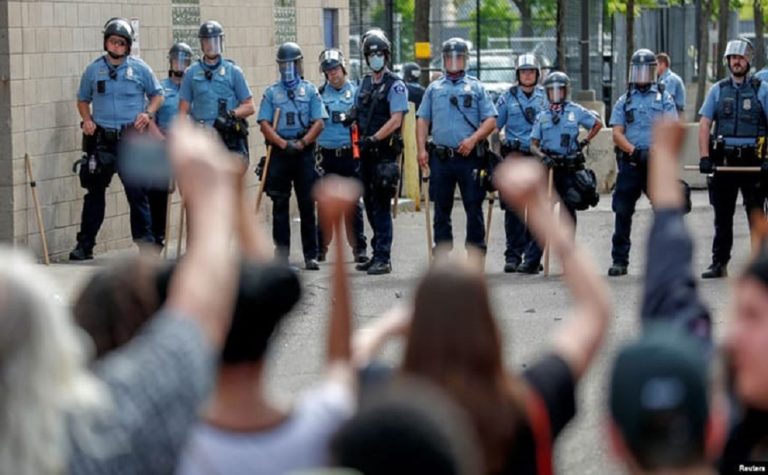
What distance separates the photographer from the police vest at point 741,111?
15656 mm

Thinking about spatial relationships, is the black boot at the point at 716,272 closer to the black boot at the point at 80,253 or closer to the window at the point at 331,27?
the black boot at the point at 80,253

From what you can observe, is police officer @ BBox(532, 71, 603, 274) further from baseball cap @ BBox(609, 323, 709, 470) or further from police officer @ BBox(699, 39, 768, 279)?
baseball cap @ BBox(609, 323, 709, 470)

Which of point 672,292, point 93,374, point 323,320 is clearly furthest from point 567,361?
point 323,320

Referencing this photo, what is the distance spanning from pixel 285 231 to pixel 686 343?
13387 millimetres

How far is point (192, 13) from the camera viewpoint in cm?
1986

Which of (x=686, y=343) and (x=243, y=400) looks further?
(x=243, y=400)

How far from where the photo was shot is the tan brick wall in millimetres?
16047

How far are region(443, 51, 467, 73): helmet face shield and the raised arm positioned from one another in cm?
1173

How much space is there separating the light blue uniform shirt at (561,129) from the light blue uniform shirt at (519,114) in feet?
1.47

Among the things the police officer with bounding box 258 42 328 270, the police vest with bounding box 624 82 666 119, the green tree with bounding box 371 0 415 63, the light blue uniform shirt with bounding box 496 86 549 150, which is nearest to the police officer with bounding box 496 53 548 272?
the light blue uniform shirt with bounding box 496 86 549 150

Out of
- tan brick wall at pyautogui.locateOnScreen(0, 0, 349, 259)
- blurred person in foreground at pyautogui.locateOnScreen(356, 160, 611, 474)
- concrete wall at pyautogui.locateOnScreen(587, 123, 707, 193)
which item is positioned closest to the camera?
blurred person in foreground at pyautogui.locateOnScreen(356, 160, 611, 474)

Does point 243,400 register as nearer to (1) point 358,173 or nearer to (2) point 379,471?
(2) point 379,471

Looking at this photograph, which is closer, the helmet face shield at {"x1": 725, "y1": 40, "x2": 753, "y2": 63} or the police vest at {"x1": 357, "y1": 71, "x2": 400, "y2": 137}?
the helmet face shield at {"x1": 725, "y1": 40, "x2": 753, "y2": 63}

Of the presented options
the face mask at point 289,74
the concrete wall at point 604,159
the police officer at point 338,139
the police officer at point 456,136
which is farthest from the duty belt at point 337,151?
the concrete wall at point 604,159
